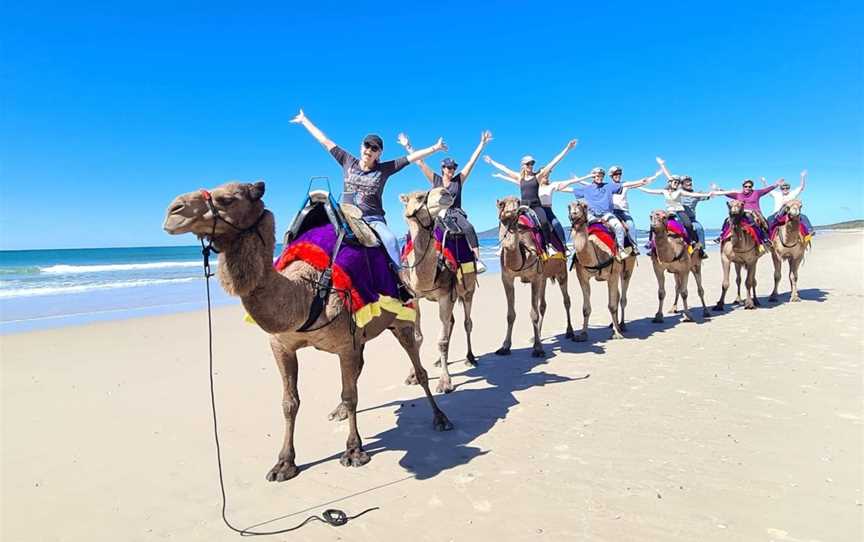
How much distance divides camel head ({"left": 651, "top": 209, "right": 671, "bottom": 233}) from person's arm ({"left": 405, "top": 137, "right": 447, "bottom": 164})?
7587 mm

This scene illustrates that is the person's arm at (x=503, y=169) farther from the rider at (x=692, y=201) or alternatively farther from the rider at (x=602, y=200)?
the rider at (x=692, y=201)

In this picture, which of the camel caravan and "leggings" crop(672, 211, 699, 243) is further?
"leggings" crop(672, 211, 699, 243)

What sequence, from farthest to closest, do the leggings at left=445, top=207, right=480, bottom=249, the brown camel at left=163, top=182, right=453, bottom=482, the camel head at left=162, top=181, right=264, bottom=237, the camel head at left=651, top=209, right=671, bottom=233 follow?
the camel head at left=651, top=209, right=671, bottom=233 → the leggings at left=445, top=207, right=480, bottom=249 → the brown camel at left=163, top=182, right=453, bottom=482 → the camel head at left=162, top=181, right=264, bottom=237

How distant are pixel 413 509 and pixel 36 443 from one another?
4322 millimetres

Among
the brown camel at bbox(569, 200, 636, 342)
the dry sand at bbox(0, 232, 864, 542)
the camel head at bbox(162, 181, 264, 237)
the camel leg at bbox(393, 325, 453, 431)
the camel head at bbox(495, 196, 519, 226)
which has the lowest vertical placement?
the dry sand at bbox(0, 232, 864, 542)

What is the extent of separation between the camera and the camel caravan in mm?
3174

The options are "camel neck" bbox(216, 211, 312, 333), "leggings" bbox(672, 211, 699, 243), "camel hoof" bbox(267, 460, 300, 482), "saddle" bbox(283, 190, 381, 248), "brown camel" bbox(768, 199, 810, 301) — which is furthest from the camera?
"brown camel" bbox(768, 199, 810, 301)

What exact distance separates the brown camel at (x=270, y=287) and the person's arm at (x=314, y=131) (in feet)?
6.79

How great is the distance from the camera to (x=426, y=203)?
18.0 feet

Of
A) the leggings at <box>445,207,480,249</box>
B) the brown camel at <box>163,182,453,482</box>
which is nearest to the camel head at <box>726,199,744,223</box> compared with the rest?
the leggings at <box>445,207,480,249</box>

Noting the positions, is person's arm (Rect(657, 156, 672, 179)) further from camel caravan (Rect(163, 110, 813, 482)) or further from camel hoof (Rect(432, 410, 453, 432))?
camel hoof (Rect(432, 410, 453, 432))

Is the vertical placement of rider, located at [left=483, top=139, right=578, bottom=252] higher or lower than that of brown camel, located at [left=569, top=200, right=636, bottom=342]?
higher

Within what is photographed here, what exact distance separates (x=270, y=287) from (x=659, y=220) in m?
10.2

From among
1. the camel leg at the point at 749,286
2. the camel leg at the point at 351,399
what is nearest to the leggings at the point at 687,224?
the camel leg at the point at 749,286
